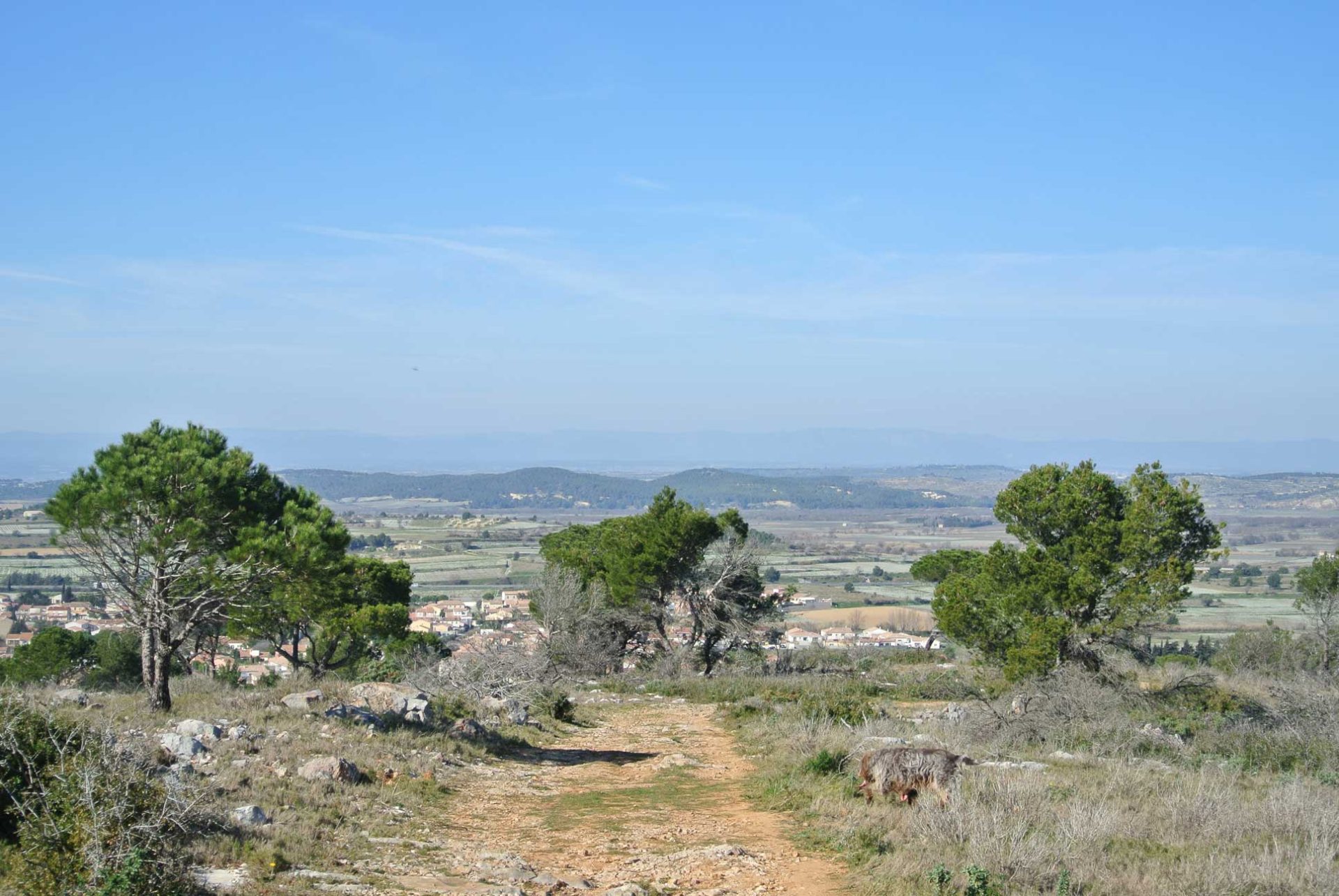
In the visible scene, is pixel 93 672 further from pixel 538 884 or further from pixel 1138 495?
pixel 1138 495

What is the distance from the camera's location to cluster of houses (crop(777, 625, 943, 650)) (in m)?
41.2

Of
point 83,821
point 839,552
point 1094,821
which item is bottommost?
point 839,552

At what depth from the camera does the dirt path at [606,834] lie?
8.47m

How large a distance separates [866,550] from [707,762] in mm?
86253

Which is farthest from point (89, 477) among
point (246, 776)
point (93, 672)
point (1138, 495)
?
point (1138, 495)

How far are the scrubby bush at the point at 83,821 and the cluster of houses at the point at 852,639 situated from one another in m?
32.4

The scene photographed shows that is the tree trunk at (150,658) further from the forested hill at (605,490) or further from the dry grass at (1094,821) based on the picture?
the forested hill at (605,490)

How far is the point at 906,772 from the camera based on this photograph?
1063 cm

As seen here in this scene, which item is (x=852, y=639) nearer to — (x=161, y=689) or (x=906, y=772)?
(x=161, y=689)

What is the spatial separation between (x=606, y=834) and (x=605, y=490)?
153634mm

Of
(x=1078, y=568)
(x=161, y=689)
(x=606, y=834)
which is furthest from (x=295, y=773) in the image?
(x=1078, y=568)

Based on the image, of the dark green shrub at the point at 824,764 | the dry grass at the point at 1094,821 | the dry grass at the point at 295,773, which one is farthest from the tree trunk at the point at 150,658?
the dark green shrub at the point at 824,764

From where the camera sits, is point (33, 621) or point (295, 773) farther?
point (33, 621)

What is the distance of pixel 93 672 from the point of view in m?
27.5
